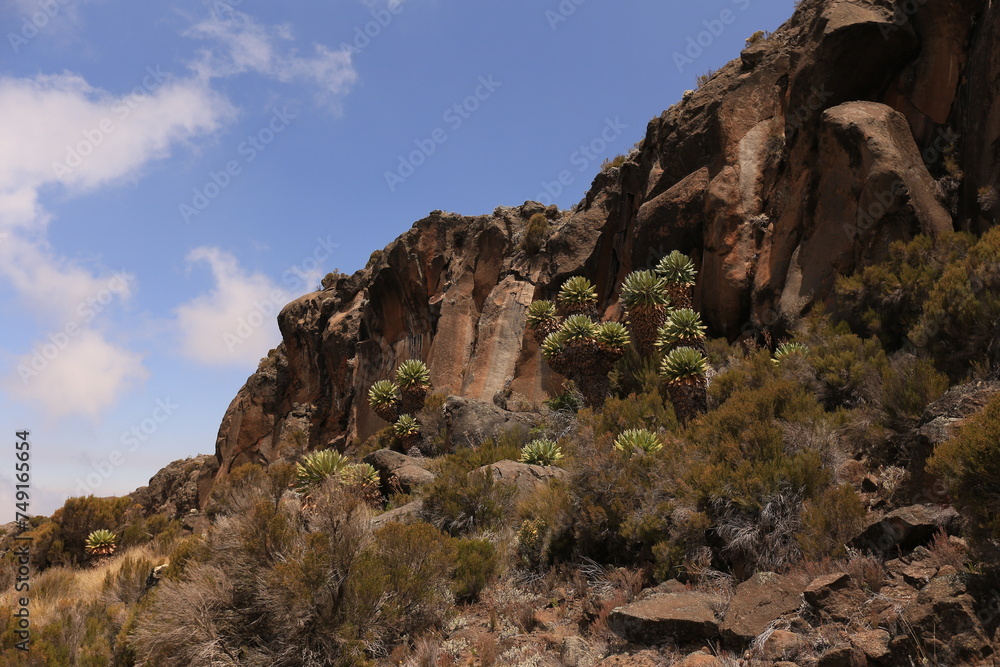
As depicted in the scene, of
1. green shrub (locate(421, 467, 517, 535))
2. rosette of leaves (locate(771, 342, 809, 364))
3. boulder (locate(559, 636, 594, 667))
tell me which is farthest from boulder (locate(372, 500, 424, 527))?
rosette of leaves (locate(771, 342, 809, 364))

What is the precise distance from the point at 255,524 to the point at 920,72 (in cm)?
1624

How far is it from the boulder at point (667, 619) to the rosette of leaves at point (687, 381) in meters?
6.80

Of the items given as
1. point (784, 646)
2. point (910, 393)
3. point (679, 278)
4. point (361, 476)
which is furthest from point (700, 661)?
point (679, 278)

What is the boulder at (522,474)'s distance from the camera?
12305 mm

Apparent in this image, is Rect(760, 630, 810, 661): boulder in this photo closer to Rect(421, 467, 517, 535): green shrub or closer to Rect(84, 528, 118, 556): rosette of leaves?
Rect(421, 467, 517, 535): green shrub

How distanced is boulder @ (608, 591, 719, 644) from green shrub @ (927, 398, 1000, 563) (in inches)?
95.5

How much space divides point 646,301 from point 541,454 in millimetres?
4877

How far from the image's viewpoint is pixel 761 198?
1731 cm

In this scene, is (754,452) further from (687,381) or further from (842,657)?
(687,381)

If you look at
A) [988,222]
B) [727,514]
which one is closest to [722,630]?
[727,514]

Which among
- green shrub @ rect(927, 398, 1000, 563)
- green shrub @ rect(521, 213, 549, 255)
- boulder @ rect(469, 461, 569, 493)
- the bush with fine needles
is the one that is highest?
green shrub @ rect(521, 213, 549, 255)

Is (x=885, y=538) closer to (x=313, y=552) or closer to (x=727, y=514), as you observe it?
(x=727, y=514)

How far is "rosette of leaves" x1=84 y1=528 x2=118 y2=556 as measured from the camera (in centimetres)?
1636

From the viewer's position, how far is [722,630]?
6.32m
